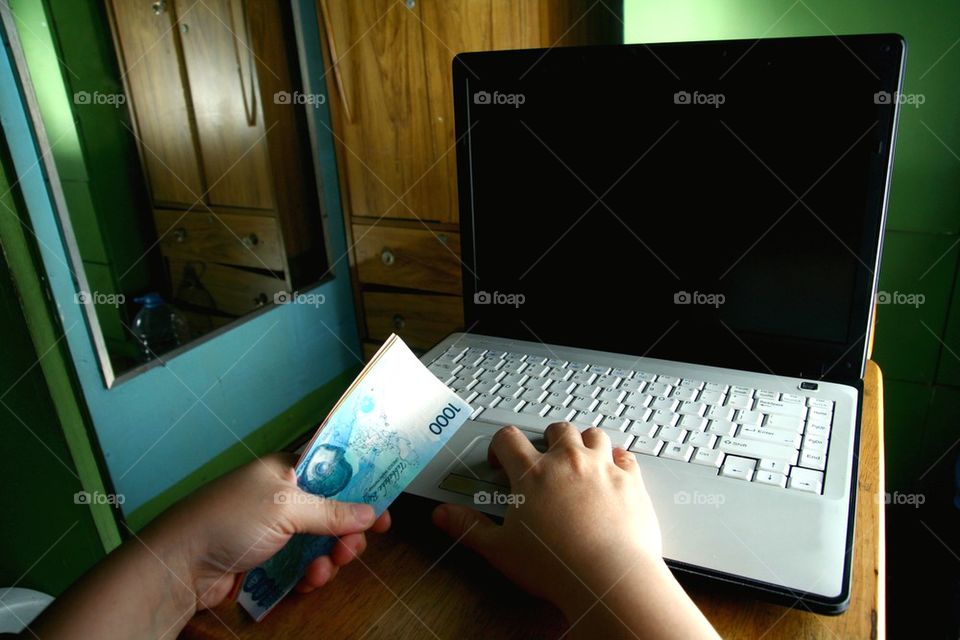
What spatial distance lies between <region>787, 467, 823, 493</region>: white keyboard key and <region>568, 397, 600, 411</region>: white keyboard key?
0.22 metres

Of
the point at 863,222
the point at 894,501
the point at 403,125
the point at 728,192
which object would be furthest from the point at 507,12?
the point at 894,501

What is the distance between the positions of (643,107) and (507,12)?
18.8 inches

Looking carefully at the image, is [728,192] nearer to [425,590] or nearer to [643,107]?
[643,107]

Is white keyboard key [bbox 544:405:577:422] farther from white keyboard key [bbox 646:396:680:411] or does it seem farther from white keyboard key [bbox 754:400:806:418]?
white keyboard key [bbox 754:400:806:418]

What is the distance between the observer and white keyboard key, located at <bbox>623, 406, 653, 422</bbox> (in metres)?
0.70

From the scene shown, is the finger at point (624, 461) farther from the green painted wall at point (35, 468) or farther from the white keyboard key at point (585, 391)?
the green painted wall at point (35, 468)

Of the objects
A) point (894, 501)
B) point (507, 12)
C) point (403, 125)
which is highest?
point (507, 12)

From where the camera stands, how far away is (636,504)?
1.68 feet
